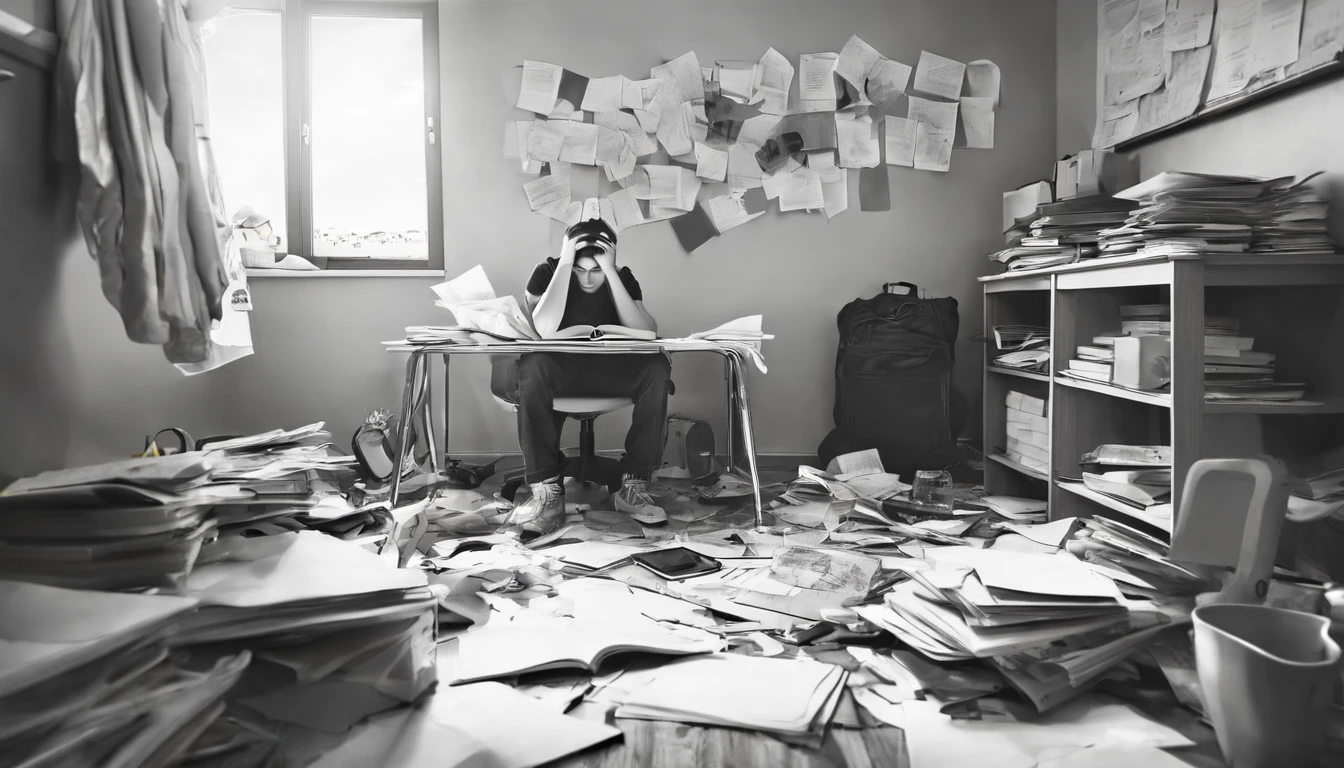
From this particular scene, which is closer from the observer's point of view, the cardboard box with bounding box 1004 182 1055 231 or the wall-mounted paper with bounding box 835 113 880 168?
the cardboard box with bounding box 1004 182 1055 231

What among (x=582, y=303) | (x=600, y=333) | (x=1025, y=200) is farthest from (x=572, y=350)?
(x=1025, y=200)

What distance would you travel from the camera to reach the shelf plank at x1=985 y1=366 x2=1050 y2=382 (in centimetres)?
245

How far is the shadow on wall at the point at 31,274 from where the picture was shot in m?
1.10

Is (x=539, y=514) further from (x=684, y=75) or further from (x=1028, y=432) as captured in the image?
(x=684, y=75)

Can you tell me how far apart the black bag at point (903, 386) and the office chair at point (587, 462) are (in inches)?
34.0

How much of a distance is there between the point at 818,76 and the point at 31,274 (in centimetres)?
276

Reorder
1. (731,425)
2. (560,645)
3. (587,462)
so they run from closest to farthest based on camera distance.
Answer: (560,645), (587,462), (731,425)

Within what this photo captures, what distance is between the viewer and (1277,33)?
196cm

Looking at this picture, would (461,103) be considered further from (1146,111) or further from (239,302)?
(1146,111)

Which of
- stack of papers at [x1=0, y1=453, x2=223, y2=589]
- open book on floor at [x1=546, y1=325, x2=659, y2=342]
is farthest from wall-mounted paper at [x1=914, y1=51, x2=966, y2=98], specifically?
stack of papers at [x1=0, y1=453, x2=223, y2=589]

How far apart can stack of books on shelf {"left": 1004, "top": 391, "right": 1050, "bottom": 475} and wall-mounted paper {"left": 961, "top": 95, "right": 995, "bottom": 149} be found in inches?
44.2

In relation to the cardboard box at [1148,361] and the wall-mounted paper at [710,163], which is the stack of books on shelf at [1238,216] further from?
the wall-mounted paper at [710,163]

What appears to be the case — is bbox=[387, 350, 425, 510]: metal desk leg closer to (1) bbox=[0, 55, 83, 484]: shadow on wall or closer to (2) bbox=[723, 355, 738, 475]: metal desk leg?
(1) bbox=[0, 55, 83, 484]: shadow on wall

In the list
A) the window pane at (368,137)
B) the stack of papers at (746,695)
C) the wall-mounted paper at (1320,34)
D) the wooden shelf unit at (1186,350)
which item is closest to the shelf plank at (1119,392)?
the wooden shelf unit at (1186,350)
